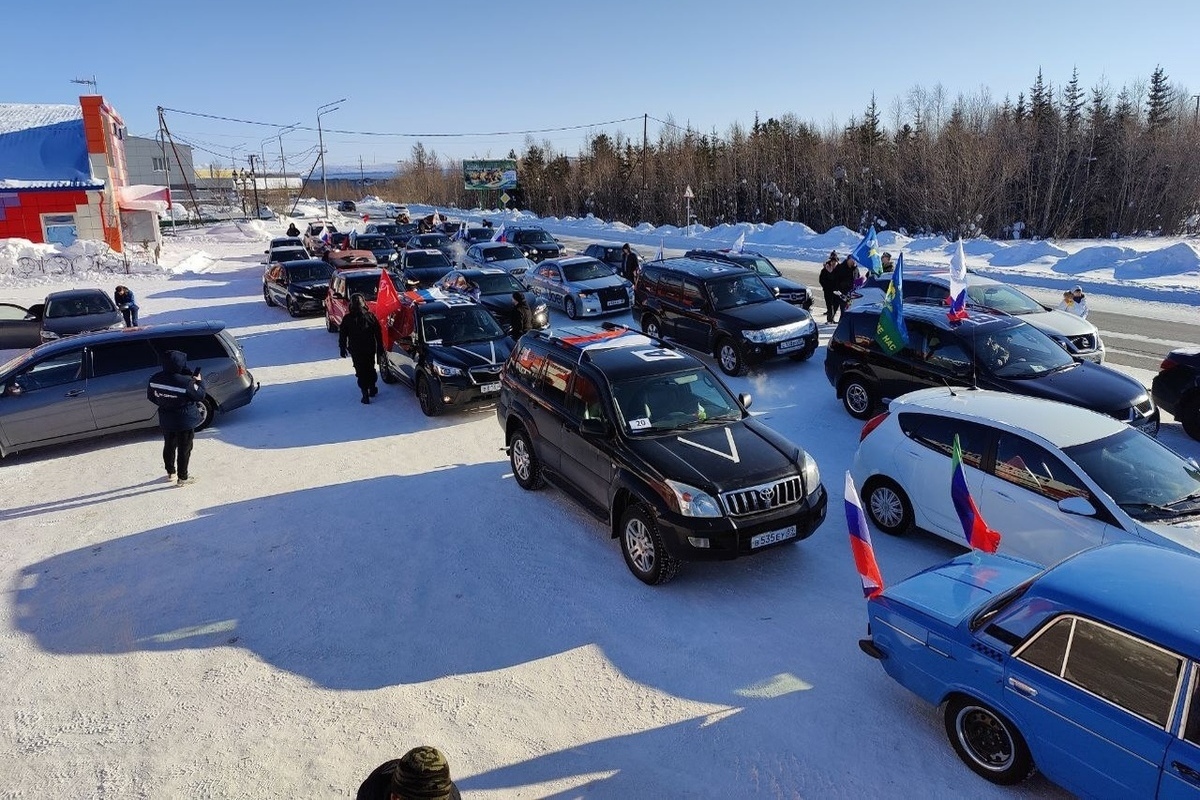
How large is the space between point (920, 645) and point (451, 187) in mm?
110639

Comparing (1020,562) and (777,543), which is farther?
(777,543)

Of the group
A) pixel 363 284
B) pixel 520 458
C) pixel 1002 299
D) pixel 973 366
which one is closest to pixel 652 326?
pixel 1002 299

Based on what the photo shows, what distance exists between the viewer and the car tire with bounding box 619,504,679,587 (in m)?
6.55

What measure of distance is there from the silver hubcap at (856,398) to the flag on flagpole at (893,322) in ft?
2.81

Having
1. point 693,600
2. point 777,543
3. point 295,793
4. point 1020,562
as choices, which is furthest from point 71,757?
point 1020,562

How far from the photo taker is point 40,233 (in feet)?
116

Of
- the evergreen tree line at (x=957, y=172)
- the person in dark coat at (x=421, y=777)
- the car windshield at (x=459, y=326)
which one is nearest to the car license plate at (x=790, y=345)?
the car windshield at (x=459, y=326)

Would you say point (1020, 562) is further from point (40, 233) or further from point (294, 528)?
point (40, 233)

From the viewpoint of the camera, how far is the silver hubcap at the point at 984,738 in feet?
14.1

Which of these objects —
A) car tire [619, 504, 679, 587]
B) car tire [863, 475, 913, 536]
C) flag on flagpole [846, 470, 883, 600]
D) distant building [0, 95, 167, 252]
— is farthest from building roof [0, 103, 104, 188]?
flag on flagpole [846, 470, 883, 600]

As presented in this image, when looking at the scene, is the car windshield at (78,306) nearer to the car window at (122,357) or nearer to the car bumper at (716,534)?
the car window at (122,357)

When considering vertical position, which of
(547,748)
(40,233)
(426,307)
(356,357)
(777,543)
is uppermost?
(40,233)

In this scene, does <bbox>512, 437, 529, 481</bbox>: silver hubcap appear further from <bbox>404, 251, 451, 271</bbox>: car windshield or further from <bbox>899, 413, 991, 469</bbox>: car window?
<bbox>404, 251, 451, 271</bbox>: car windshield

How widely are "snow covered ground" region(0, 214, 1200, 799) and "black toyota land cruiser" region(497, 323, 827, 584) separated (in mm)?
476
